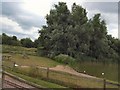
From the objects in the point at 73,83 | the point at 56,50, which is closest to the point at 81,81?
the point at 73,83

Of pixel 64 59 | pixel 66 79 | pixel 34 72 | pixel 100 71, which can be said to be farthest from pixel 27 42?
pixel 66 79

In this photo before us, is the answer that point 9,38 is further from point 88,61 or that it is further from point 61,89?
point 61,89

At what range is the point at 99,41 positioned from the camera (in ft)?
226

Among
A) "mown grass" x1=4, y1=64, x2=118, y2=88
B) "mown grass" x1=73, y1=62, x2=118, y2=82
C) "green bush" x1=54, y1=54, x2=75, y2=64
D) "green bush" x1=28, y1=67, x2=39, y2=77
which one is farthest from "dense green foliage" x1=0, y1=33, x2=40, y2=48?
"mown grass" x1=4, y1=64, x2=118, y2=88

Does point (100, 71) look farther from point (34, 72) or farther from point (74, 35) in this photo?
point (34, 72)

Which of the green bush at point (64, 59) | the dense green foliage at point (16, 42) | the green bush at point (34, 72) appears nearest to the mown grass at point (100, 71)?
the green bush at point (64, 59)

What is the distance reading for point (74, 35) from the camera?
63.4m

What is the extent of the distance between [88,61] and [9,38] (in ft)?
79.6

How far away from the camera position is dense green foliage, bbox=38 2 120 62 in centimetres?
6297

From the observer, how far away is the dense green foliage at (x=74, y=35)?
62969 mm

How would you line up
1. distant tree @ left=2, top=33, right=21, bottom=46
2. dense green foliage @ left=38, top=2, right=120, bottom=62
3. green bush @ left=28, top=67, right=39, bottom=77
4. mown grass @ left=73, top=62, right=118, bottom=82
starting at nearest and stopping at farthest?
green bush @ left=28, top=67, right=39, bottom=77 → mown grass @ left=73, top=62, right=118, bottom=82 → dense green foliage @ left=38, top=2, right=120, bottom=62 → distant tree @ left=2, top=33, right=21, bottom=46

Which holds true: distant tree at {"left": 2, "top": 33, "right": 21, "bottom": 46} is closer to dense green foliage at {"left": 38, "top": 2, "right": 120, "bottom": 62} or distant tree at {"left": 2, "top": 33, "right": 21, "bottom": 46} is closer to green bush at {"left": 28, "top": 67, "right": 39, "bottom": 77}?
dense green foliage at {"left": 38, "top": 2, "right": 120, "bottom": 62}

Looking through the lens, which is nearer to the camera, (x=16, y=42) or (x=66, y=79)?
(x=66, y=79)

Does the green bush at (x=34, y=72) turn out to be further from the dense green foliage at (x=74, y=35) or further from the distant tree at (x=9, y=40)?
the distant tree at (x=9, y=40)
